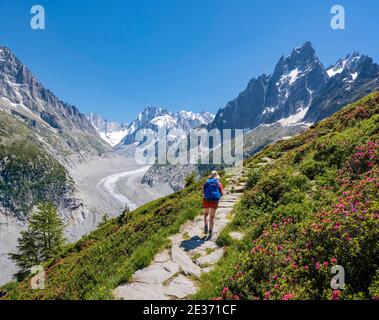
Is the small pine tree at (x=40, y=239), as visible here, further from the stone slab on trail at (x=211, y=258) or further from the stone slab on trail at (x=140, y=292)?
the stone slab on trail at (x=140, y=292)

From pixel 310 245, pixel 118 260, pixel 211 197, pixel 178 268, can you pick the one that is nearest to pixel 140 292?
pixel 178 268

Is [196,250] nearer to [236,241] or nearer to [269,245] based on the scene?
[236,241]

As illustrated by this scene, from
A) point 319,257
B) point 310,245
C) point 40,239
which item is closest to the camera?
point 319,257

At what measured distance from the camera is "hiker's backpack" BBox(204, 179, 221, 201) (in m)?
13.6

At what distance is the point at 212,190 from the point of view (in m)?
13.8

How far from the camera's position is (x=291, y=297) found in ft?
21.5

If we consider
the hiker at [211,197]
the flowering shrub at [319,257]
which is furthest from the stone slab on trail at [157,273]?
the hiker at [211,197]

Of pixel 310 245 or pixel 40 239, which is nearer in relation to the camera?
pixel 310 245

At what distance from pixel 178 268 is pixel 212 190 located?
4.43m

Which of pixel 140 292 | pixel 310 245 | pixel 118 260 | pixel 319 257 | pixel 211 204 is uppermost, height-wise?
pixel 211 204

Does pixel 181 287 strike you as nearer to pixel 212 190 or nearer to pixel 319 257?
pixel 319 257

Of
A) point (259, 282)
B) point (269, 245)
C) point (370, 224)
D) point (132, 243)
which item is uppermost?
point (370, 224)
